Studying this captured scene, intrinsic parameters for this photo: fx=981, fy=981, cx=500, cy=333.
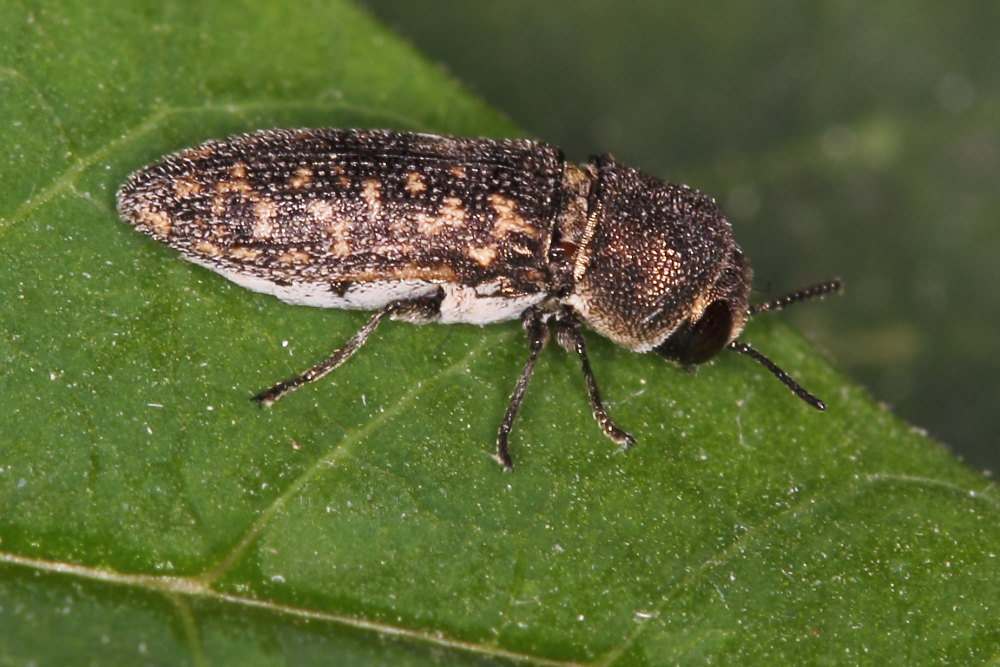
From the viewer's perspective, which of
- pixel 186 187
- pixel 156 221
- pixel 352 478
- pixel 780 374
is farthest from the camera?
pixel 780 374

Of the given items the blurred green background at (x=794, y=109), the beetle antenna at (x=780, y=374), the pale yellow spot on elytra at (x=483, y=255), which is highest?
the blurred green background at (x=794, y=109)

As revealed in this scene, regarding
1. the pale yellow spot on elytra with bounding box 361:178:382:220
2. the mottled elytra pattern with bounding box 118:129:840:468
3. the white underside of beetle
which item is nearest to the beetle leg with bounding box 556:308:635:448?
the mottled elytra pattern with bounding box 118:129:840:468

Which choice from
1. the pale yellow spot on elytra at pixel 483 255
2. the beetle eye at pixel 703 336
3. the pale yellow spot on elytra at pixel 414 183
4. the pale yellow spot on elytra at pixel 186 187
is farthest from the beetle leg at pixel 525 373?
the pale yellow spot on elytra at pixel 186 187

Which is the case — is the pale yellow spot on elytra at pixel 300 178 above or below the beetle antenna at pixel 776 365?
below

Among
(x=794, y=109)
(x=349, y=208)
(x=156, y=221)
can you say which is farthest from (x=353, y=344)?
(x=794, y=109)

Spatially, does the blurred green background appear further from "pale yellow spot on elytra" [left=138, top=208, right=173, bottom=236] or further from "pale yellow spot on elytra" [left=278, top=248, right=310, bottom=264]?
"pale yellow spot on elytra" [left=138, top=208, right=173, bottom=236]

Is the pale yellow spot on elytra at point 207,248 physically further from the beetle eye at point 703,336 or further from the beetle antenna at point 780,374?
the beetle antenna at point 780,374

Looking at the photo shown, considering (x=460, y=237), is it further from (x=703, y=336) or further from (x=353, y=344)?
(x=703, y=336)

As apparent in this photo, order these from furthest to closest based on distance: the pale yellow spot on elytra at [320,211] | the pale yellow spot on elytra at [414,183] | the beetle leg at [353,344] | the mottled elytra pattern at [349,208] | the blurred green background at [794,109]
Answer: the blurred green background at [794,109] → the pale yellow spot on elytra at [414,183] → the pale yellow spot on elytra at [320,211] → the mottled elytra pattern at [349,208] → the beetle leg at [353,344]

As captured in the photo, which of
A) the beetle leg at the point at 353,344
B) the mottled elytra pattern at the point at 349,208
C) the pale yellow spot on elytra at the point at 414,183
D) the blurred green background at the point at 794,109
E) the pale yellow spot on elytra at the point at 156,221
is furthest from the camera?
the blurred green background at the point at 794,109
